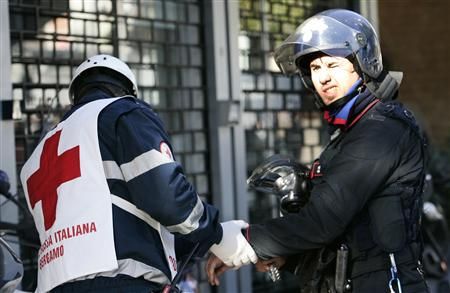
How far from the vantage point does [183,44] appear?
20.9 feet

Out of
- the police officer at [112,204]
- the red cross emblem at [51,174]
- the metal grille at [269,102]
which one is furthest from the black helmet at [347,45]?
the metal grille at [269,102]

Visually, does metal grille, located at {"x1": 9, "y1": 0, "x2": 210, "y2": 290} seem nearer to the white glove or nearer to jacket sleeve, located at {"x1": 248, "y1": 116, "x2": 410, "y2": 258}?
the white glove

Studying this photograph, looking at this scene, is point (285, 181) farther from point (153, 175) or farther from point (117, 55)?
point (117, 55)

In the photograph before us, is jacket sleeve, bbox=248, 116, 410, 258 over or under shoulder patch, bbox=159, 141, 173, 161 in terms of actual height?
under

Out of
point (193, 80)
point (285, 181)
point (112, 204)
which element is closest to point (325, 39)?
point (285, 181)

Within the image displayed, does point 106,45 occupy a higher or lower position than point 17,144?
higher

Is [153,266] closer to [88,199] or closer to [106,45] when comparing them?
[88,199]

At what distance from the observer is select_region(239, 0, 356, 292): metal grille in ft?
22.6

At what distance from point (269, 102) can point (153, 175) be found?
4.36 meters

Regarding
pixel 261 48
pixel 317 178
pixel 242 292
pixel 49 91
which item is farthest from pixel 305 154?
pixel 317 178

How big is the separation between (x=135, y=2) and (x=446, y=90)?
24.1ft

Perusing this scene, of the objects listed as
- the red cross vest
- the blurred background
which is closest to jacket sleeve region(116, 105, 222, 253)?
the red cross vest

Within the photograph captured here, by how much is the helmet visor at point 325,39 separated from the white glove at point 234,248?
0.82 metres

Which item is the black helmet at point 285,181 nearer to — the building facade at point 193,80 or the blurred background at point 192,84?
the blurred background at point 192,84
